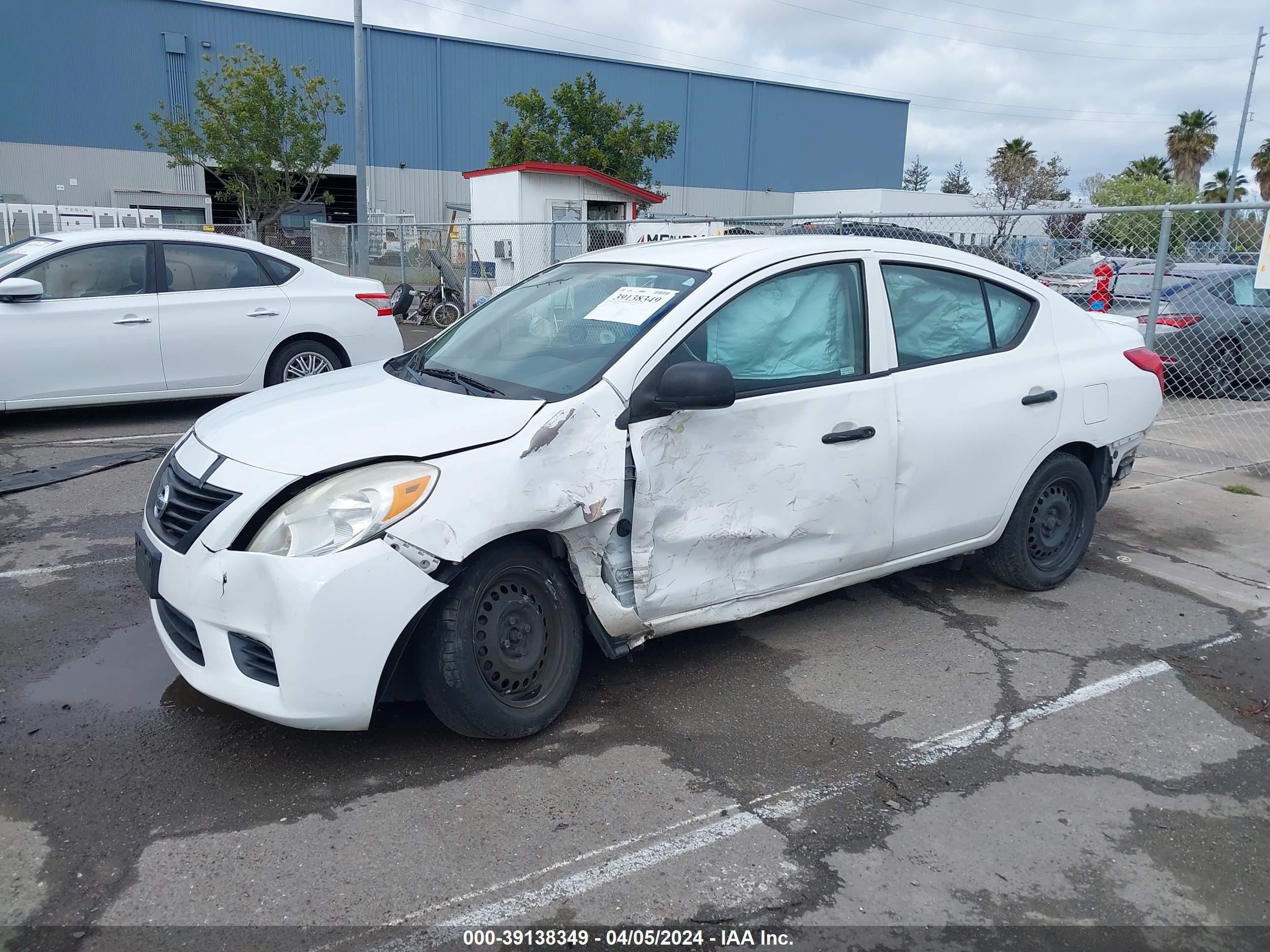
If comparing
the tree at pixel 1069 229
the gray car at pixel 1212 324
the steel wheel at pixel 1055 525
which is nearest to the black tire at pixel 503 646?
the steel wheel at pixel 1055 525

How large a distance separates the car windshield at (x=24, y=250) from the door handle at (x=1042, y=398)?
24.2 ft

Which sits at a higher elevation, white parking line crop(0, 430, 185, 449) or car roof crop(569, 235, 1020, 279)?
car roof crop(569, 235, 1020, 279)

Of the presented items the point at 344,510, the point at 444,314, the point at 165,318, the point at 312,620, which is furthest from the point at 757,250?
the point at 444,314

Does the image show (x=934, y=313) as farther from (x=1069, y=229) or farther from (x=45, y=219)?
(x=45, y=219)

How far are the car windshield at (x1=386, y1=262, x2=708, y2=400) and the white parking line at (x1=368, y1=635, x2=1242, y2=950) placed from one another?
1589mm

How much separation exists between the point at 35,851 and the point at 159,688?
107cm

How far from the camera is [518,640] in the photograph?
11.4 feet

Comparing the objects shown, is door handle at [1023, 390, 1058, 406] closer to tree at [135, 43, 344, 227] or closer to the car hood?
the car hood

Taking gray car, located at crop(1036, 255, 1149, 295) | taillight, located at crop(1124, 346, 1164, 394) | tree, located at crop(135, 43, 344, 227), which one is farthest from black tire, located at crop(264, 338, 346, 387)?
tree, located at crop(135, 43, 344, 227)

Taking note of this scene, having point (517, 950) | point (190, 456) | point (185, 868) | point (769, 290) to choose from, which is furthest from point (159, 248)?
point (517, 950)

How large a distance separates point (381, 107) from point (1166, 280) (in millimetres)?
32523

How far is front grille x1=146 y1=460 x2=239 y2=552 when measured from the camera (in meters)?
3.29

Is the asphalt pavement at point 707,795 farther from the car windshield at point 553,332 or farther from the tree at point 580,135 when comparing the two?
the tree at point 580,135

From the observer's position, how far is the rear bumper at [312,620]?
304 centimetres
